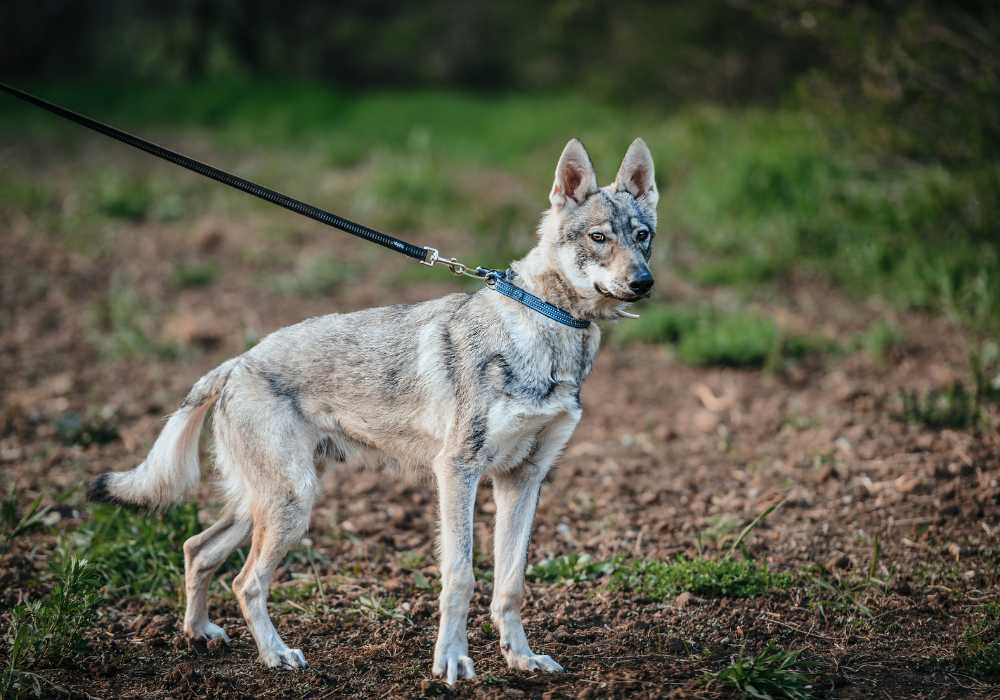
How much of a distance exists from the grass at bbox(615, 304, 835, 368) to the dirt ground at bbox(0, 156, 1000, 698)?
0.15 metres

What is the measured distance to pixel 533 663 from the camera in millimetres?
3631

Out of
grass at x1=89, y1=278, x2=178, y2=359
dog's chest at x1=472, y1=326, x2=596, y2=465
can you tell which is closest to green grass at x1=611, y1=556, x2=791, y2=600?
dog's chest at x1=472, y1=326, x2=596, y2=465

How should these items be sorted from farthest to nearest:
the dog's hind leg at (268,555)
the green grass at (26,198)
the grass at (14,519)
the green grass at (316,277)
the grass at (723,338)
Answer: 1. the green grass at (26,198)
2. the green grass at (316,277)
3. the grass at (723,338)
4. the grass at (14,519)
5. the dog's hind leg at (268,555)

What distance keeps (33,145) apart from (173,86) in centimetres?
407

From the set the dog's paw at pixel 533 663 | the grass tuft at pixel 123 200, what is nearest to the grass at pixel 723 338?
the dog's paw at pixel 533 663

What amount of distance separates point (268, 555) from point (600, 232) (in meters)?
1.87

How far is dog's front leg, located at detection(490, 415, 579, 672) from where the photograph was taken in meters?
3.70

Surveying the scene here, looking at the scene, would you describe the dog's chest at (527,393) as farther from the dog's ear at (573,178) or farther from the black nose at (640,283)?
the dog's ear at (573,178)


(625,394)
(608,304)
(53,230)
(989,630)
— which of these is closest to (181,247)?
(53,230)

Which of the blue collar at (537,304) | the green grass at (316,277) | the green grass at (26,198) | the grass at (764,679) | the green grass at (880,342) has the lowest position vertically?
the grass at (764,679)

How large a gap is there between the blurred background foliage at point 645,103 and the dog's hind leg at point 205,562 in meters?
5.26

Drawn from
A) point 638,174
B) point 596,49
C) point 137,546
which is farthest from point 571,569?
point 596,49

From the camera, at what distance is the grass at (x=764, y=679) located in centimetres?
337

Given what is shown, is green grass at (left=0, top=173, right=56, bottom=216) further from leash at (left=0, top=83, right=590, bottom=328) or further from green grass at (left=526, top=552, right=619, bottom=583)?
green grass at (left=526, top=552, right=619, bottom=583)
